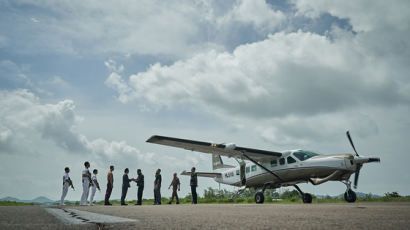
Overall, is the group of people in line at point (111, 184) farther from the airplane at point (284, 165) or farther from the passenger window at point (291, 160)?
the passenger window at point (291, 160)

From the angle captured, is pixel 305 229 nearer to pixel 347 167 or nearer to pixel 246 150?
pixel 347 167

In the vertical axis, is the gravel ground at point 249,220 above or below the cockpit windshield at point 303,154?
below

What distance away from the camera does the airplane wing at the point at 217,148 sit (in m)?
16.7

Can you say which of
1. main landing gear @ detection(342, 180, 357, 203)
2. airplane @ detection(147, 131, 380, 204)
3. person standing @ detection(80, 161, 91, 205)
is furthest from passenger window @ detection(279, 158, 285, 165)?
person standing @ detection(80, 161, 91, 205)

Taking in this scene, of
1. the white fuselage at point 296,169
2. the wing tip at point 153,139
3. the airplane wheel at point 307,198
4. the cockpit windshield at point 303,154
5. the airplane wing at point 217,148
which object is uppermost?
the wing tip at point 153,139

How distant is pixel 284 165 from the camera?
16781 mm

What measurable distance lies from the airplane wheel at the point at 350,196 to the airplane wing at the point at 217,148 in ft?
12.9

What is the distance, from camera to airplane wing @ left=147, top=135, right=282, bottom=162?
54.8 feet

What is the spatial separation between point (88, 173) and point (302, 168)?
10471 millimetres

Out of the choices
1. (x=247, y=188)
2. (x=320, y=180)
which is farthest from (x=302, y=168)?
(x=247, y=188)

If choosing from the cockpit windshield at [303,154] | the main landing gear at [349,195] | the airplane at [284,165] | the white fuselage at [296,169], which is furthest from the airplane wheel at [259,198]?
the main landing gear at [349,195]

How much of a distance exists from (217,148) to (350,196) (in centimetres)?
708

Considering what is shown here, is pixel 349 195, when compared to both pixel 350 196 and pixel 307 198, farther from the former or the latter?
pixel 307 198

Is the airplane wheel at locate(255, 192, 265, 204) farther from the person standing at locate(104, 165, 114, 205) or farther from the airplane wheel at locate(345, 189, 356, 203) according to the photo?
the person standing at locate(104, 165, 114, 205)
